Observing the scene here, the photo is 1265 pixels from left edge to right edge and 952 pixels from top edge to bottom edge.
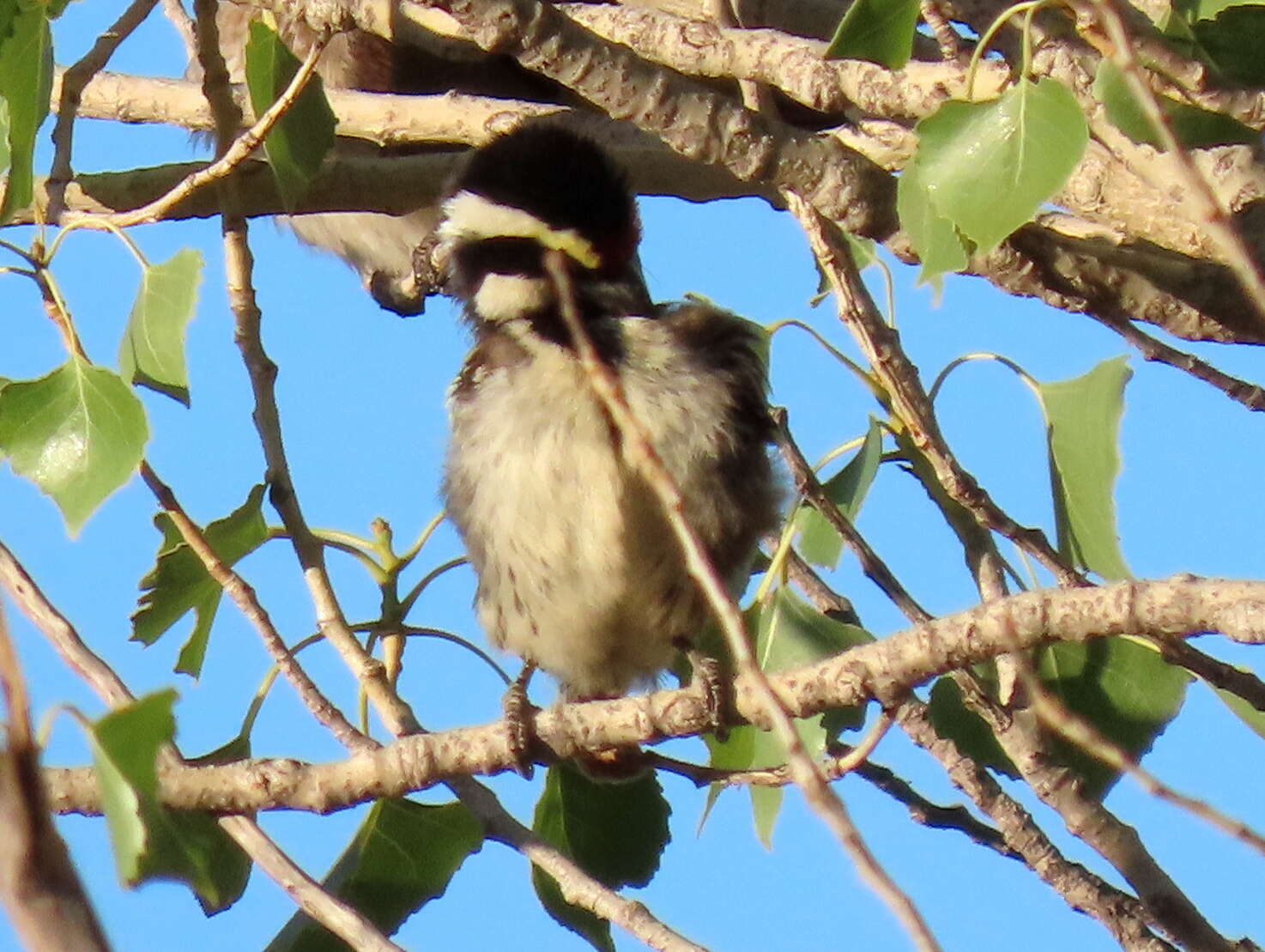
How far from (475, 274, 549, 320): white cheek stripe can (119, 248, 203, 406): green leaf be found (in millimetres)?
642

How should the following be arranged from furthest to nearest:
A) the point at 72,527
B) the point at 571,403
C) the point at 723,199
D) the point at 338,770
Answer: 1. the point at 723,199
2. the point at 571,403
3. the point at 338,770
4. the point at 72,527

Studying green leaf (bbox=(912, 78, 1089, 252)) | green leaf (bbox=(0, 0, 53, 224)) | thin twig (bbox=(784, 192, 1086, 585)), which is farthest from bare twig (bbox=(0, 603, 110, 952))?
thin twig (bbox=(784, 192, 1086, 585))

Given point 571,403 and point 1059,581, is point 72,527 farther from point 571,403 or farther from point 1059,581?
point 1059,581

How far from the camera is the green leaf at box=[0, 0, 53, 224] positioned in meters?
2.40

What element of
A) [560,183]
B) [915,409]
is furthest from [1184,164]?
[560,183]

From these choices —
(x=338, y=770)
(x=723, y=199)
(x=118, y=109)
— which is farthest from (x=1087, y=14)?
(x=118, y=109)

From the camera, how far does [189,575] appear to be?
2797 millimetres

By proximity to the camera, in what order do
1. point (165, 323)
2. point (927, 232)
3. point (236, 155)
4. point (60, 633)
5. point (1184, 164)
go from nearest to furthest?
point (1184, 164)
point (927, 232)
point (60, 633)
point (165, 323)
point (236, 155)

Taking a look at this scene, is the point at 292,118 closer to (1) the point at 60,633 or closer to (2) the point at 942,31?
(1) the point at 60,633

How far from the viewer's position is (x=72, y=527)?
7.49 ft

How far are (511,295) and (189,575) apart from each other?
2.21 ft

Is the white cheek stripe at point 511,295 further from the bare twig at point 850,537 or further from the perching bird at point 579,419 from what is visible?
the bare twig at point 850,537

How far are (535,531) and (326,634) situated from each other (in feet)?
1.20

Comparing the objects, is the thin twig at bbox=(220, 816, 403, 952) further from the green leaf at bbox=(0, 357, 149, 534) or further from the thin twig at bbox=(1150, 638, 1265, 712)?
the thin twig at bbox=(1150, 638, 1265, 712)
